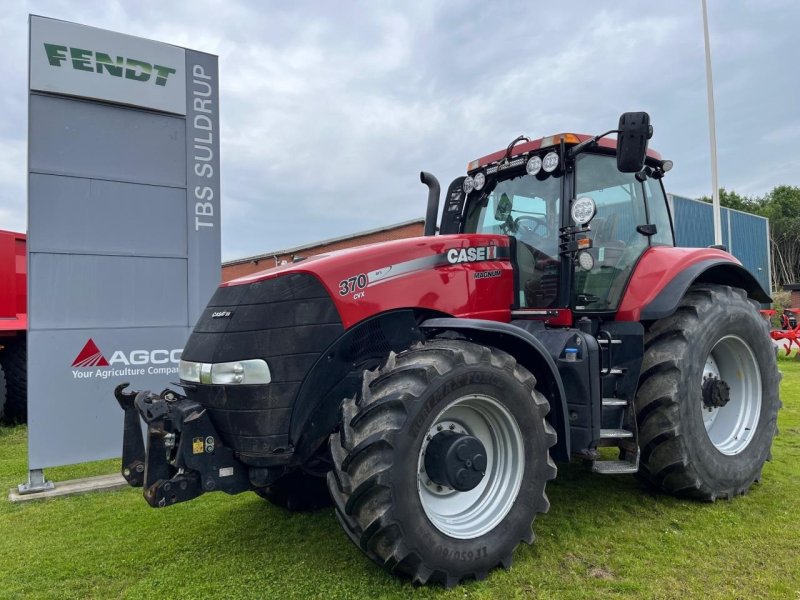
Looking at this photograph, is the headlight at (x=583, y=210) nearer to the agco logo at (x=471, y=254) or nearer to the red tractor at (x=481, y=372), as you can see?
the red tractor at (x=481, y=372)

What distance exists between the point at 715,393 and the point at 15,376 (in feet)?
27.7

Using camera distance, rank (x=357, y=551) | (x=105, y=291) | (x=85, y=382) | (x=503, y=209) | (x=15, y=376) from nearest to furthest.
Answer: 1. (x=357, y=551)
2. (x=503, y=209)
3. (x=85, y=382)
4. (x=105, y=291)
5. (x=15, y=376)

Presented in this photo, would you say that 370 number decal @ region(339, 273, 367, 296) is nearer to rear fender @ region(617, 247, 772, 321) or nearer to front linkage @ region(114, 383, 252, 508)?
front linkage @ region(114, 383, 252, 508)

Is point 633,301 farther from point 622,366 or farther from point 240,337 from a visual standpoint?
point 240,337

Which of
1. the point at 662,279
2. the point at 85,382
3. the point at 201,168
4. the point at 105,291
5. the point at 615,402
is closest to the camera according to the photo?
the point at 615,402

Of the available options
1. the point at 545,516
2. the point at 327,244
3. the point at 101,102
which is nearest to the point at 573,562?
the point at 545,516

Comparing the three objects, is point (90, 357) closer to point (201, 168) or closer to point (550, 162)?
point (201, 168)

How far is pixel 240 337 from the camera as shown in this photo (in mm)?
2996

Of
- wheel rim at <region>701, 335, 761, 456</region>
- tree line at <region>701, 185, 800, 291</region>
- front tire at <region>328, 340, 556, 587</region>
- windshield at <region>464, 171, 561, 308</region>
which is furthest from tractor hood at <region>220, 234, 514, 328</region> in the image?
tree line at <region>701, 185, 800, 291</region>

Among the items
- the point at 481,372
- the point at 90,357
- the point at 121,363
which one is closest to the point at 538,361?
the point at 481,372

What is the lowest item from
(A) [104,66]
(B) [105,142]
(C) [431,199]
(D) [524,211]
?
(D) [524,211]

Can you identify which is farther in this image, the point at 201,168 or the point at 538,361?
the point at 201,168

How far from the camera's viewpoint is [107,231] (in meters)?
5.45

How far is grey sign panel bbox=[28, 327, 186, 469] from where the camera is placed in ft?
16.7
